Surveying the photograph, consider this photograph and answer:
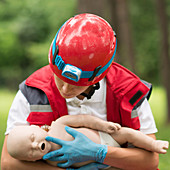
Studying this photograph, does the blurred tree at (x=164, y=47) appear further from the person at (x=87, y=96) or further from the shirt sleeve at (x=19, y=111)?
the shirt sleeve at (x=19, y=111)

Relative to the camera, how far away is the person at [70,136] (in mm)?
2336

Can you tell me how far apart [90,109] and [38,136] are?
501 mm

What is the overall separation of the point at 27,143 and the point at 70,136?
1.24 ft

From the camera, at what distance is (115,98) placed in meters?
2.62

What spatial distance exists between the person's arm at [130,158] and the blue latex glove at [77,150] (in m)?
0.06

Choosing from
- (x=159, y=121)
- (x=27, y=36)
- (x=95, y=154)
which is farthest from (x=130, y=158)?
(x=27, y=36)

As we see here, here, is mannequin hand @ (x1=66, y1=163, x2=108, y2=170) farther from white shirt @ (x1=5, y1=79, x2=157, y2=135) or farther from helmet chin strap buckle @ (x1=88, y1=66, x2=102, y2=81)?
helmet chin strap buckle @ (x1=88, y1=66, x2=102, y2=81)

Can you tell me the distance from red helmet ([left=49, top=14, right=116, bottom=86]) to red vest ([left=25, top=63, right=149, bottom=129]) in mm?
349

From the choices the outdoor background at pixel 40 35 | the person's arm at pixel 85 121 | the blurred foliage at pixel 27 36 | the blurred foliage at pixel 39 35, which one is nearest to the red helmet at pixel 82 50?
the person's arm at pixel 85 121

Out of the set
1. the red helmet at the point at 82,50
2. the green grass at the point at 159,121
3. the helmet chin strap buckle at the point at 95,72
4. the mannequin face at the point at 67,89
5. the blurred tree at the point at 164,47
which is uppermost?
the red helmet at the point at 82,50

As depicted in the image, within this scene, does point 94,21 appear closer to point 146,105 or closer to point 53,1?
point 146,105

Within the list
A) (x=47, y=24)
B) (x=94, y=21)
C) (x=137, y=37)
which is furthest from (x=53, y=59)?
(x=47, y=24)

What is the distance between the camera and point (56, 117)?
2.66 m

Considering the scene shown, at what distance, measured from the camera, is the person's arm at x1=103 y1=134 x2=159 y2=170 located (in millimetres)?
2508
